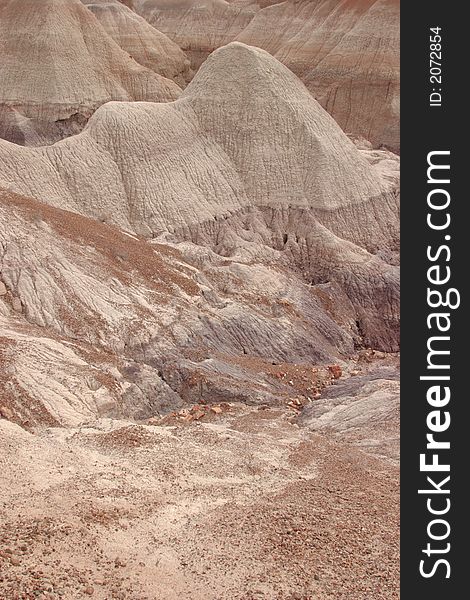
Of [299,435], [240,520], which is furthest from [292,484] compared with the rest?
[299,435]

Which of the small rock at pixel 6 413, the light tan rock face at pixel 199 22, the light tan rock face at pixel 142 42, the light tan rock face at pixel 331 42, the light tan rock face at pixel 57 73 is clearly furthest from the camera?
the light tan rock face at pixel 199 22

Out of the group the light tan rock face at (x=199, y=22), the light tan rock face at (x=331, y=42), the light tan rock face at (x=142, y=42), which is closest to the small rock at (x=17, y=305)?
the light tan rock face at (x=331, y=42)

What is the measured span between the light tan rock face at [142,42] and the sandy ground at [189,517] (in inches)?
1845

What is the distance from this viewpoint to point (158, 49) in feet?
187

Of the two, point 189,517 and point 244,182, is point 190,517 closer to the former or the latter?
point 189,517

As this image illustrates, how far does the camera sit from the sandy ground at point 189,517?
9.30 meters

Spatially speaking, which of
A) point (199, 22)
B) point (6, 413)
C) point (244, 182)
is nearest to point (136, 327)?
point (6, 413)

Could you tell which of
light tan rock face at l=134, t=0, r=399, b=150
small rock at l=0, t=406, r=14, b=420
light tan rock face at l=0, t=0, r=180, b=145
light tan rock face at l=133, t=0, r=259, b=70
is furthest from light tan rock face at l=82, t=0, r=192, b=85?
small rock at l=0, t=406, r=14, b=420

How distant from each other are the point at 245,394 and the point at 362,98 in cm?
3751

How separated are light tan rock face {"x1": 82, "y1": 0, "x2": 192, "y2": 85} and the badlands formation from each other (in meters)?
13.1

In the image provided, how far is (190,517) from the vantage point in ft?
35.6

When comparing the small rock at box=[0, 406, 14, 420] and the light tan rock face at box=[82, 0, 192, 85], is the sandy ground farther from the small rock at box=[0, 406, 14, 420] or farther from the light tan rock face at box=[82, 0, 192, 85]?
the light tan rock face at box=[82, 0, 192, 85]

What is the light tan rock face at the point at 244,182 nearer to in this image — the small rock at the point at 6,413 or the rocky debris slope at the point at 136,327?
the rocky debris slope at the point at 136,327

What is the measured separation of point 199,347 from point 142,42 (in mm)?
43026
